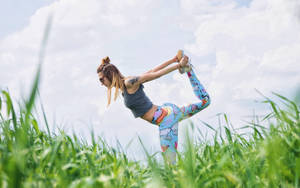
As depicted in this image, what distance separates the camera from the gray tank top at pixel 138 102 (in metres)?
4.93

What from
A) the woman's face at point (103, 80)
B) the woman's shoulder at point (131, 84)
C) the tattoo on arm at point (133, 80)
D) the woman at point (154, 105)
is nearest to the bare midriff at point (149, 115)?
the woman at point (154, 105)

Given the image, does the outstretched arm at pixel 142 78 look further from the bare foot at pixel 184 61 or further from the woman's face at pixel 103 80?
the woman's face at pixel 103 80

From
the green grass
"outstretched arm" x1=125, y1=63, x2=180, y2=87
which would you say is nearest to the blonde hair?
"outstretched arm" x1=125, y1=63, x2=180, y2=87

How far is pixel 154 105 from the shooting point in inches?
201

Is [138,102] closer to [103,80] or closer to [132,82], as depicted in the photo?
[132,82]

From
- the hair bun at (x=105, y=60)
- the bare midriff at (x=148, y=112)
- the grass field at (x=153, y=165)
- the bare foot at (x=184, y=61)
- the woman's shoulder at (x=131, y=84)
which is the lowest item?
the grass field at (x=153, y=165)

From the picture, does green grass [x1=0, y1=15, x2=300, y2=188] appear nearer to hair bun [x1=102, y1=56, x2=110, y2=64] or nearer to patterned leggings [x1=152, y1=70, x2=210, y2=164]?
patterned leggings [x1=152, y1=70, x2=210, y2=164]

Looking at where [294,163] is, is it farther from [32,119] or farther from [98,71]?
[98,71]

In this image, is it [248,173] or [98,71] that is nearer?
[248,173]

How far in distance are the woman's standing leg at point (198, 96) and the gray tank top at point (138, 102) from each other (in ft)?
1.97

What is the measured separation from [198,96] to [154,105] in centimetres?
75

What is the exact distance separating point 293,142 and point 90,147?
2.17 m

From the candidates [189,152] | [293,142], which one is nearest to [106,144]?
[189,152]

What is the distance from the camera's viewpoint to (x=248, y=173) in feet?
7.48
